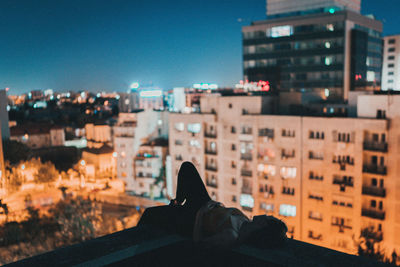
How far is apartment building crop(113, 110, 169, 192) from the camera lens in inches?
1029

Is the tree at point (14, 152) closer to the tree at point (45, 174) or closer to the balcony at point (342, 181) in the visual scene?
the tree at point (45, 174)

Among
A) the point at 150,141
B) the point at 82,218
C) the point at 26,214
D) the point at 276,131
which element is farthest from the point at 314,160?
the point at 26,214

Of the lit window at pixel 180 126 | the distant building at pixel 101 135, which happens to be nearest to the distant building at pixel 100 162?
the distant building at pixel 101 135

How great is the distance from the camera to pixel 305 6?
31078 millimetres

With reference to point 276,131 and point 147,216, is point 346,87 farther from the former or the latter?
point 147,216

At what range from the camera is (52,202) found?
23406mm

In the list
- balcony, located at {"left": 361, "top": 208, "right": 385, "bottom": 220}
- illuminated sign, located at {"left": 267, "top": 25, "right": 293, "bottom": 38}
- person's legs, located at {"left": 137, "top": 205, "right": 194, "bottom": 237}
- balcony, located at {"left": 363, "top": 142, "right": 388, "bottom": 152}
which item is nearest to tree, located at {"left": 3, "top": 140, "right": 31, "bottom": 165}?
balcony, located at {"left": 363, "top": 142, "right": 388, "bottom": 152}

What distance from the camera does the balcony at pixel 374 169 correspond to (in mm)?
14828

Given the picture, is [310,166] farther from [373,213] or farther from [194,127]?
[194,127]

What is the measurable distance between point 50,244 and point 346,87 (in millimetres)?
22313

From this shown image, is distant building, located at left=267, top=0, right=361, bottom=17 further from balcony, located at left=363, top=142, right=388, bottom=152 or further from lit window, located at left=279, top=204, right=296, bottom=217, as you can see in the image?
lit window, located at left=279, top=204, right=296, bottom=217

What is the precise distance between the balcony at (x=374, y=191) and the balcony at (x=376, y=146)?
1.57 meters

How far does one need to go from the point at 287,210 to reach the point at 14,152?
58.0ft

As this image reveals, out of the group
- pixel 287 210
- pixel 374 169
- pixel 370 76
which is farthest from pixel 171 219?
pixel 370 76
